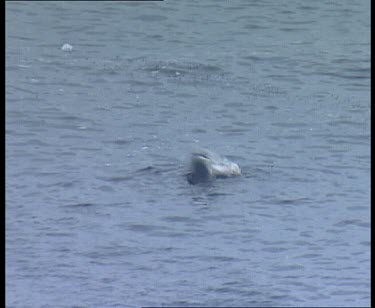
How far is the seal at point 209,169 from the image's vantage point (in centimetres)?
519

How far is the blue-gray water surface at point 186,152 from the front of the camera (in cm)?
426

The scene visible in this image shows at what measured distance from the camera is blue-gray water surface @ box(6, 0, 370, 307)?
4262 millimetres

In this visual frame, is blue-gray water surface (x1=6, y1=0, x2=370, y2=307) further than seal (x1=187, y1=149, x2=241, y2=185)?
No

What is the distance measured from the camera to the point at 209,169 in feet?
17.2

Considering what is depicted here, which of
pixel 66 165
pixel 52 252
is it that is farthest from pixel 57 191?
pixel 52 252

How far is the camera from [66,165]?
5.29 m

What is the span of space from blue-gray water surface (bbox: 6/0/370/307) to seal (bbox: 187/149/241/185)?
47mm

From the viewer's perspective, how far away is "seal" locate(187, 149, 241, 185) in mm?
5191

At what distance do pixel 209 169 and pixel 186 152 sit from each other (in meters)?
0.24

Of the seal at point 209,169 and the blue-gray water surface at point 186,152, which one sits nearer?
the blue-gray water surface at point 186,152

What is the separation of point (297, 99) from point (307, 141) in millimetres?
560

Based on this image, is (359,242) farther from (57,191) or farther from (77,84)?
(77,84)

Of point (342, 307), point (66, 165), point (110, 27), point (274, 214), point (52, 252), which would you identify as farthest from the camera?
point (110, 27)

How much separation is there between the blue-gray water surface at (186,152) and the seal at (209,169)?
0.15 ft
